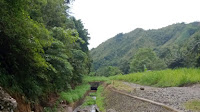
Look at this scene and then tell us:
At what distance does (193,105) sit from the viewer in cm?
609

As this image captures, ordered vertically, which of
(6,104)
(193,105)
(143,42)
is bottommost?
(193,105)

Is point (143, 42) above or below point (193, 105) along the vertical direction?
above

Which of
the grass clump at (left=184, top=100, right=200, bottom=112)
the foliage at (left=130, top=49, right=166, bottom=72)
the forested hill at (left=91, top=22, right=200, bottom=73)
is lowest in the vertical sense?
the grass clump at (left=184, top=100, right=200, bottom=112)

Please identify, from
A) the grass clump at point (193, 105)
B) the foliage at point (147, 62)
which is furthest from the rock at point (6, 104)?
the foliage at point (147, 62)

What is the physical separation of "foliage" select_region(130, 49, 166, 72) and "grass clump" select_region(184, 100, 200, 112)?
35.0m

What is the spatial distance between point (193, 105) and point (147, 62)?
38.1 m

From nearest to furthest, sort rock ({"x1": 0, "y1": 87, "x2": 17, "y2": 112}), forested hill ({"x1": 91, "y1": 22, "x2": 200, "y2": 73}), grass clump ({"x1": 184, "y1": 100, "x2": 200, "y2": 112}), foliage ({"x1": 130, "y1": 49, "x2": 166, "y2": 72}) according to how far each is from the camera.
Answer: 1. rock ({"x1": 0, "y1": 87, "x2": 17, "y2": 112})
2. grass clump ({"x1": 184, "y1": 100, "x2": 200, "y2": 112})
3. foliage ({"x1": 130, "y1": 49, "x2": 166, "y2": 72})
4. forested hill ({"x1": 91, "y1": 22, "x2": 200, "y2": 73})

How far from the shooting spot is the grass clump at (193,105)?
18.9 ft

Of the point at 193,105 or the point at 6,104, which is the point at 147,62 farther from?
the point at 6,104

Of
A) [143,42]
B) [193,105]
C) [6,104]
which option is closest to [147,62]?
[193,105]

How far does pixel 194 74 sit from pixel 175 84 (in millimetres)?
1409

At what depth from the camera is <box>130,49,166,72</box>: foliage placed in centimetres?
4063

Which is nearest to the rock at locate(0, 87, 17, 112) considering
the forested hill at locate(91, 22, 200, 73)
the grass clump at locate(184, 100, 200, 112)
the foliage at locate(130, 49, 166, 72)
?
the grass clump at locate(184, 100, 200, 112)

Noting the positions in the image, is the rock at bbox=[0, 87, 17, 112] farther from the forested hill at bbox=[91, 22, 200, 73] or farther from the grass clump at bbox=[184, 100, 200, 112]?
the forested hill at bbox=[91, 22, 200, 73]
